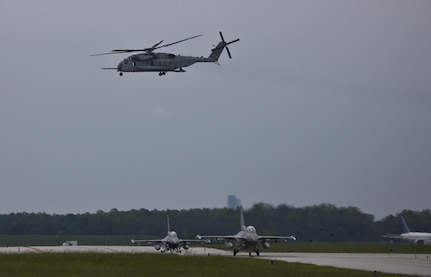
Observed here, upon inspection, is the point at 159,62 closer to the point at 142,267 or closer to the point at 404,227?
the point at 142,267

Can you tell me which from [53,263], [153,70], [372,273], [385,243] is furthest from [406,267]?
[385,243]

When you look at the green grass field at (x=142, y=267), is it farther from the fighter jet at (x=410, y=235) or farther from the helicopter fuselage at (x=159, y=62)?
the fighter jet at (x=410, y=235)

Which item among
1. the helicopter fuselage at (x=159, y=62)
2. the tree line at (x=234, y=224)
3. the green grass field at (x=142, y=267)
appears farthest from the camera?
the tree line at (x=234, y=224)

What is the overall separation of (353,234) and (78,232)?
150 ft

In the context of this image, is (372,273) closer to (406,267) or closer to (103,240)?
(406,267)

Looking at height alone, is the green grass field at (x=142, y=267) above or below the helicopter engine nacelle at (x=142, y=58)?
below

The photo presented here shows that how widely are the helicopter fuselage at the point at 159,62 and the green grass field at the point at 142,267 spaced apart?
2544 centimetres

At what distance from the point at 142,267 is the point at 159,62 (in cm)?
3092

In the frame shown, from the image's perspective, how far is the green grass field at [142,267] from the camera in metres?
42.3

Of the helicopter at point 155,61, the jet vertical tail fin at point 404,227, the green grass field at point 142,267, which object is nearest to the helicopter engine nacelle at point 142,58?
the helicopter at point 155,61

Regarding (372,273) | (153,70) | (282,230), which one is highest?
(153,70)

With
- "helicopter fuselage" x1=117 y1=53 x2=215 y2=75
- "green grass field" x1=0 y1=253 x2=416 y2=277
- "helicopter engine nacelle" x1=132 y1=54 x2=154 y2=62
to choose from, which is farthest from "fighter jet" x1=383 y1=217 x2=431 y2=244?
"green grass field" x1=0 y1=253 x2=416 y2=277

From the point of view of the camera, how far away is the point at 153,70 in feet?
242

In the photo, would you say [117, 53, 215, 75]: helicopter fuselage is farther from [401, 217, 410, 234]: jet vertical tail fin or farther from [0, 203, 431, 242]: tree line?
[401, 217, 410, 234]: jet vertical tail fin
